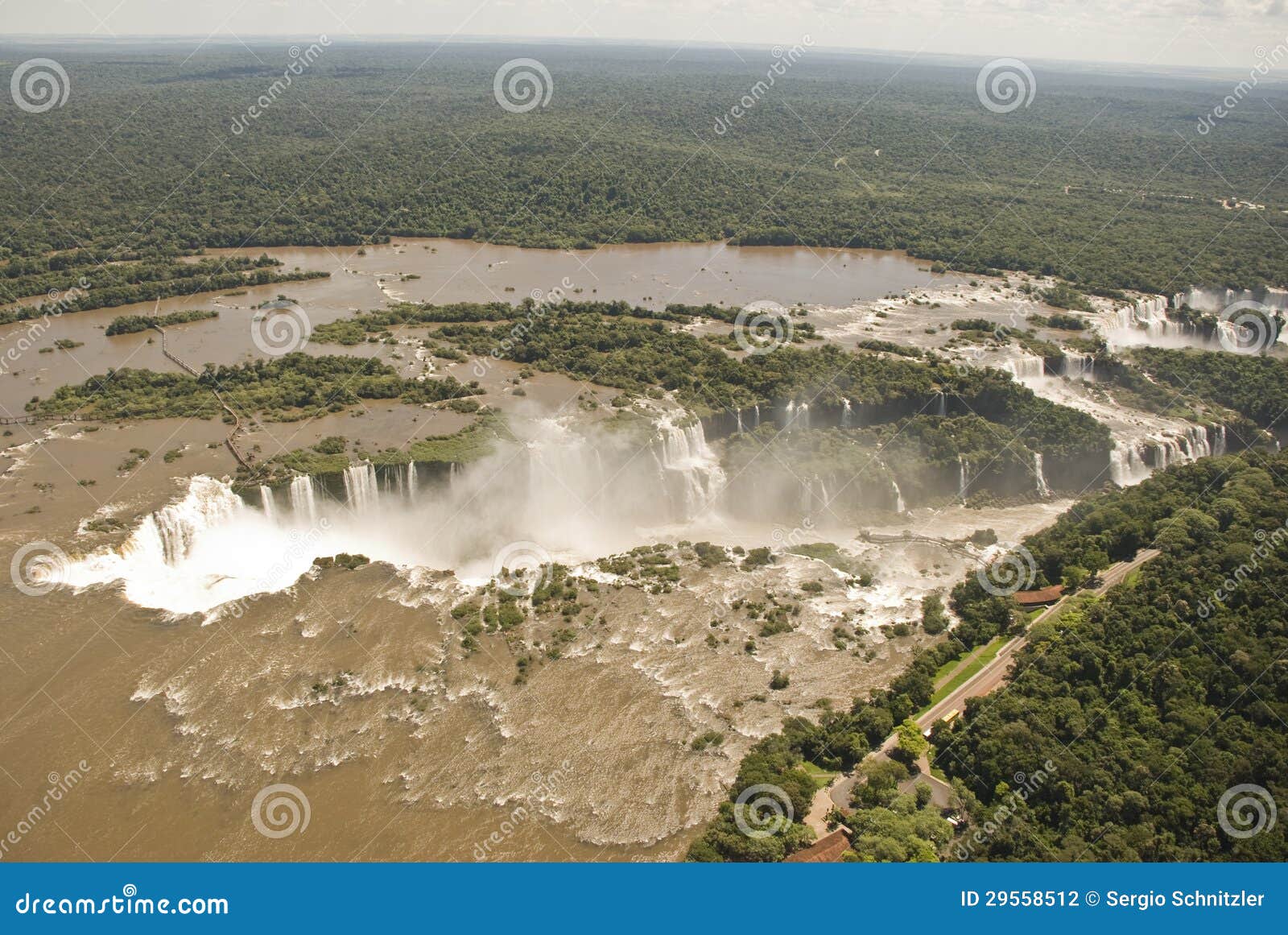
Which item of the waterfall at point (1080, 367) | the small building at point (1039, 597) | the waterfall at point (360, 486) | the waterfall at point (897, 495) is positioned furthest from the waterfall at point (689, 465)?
the waterfall at point (1080, 367)

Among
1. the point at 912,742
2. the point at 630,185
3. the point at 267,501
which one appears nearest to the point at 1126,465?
the point at 912,742

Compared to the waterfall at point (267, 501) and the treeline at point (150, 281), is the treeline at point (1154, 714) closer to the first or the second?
the waterfall at point (267, 501)

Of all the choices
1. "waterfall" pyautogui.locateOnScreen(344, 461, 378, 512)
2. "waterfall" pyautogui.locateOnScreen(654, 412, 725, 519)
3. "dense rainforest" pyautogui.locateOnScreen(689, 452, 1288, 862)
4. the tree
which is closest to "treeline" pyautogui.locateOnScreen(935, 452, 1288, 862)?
"dense rainforest" pyautogui.locateOnScreen(689, 452, 1288, 862)

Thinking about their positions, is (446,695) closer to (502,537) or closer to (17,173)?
(502,537)

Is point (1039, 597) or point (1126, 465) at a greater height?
point (1126, 465)

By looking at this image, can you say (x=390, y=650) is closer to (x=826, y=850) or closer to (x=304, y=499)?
(x=304, y=499)

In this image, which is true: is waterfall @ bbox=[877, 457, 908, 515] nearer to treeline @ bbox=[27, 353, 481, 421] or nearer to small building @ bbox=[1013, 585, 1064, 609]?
small building @ bbox=[1013, 585, 1064, 609]
